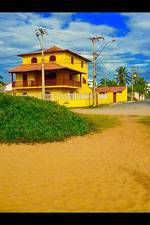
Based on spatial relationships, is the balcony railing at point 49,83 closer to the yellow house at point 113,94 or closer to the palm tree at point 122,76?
the yellow house at point 113,94

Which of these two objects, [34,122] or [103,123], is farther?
[103,123]

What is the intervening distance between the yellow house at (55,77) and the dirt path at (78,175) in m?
25.6

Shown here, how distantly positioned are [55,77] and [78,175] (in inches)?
1316

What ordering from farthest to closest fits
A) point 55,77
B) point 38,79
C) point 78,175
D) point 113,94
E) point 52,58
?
point 113,94 → point 52,58 → point 38,79 → point 55,77 → point 78,175

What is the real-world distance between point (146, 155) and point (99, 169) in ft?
7.36

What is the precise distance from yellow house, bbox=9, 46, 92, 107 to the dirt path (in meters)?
25.6

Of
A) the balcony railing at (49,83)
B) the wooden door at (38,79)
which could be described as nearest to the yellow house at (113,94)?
the balcony railing at (49,83)

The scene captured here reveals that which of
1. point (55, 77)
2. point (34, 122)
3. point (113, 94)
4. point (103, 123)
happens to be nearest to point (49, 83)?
point (55, 77)

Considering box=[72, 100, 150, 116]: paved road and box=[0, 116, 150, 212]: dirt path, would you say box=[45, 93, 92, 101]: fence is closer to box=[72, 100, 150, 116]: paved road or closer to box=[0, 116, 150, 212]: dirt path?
box=[72, 100, 150, 116]: paved road

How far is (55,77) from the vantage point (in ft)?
134

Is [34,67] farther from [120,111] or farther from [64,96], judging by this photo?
Result: [120,111]

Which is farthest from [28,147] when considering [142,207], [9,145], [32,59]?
[32,59]

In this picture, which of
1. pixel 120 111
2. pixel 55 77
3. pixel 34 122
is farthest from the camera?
pixel 55 77

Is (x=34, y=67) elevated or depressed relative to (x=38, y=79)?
elevated
